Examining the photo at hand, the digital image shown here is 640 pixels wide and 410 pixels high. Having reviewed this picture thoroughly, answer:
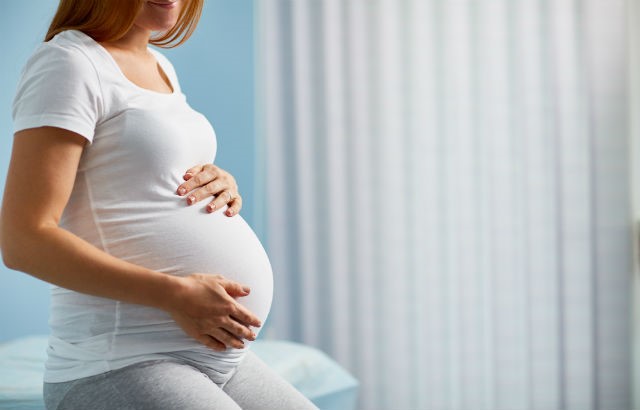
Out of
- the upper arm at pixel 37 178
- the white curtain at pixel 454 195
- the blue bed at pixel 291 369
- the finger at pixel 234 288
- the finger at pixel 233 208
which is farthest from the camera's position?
the white curtain at pixel 454 195

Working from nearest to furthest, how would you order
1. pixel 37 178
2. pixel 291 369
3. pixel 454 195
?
pixel 37 178, pixel 291 369, pixel 454 195

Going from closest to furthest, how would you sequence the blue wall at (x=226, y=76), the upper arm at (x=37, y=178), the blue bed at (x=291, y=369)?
the upper arm at (x=37, y=178)
the blue bed at (x=291, y=369)
the blue wall at (x=226, y=76)

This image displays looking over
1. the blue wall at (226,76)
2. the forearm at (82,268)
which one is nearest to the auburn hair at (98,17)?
the forearm at (82,268)

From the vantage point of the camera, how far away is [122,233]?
2.97 ft

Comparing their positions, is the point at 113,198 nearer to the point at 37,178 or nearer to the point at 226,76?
the point at 37,178

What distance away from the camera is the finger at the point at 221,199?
1011 millimetres

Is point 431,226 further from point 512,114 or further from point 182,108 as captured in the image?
→ point 182,108

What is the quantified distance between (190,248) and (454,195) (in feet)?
5.51

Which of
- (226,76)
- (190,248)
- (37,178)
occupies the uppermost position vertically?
(226,76)

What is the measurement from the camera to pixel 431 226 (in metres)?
2.51

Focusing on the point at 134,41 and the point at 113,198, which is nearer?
the point at 113,198

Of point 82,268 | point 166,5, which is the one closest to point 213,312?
point 82,268

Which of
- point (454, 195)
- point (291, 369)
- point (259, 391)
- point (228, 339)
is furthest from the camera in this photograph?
point (454, 195)

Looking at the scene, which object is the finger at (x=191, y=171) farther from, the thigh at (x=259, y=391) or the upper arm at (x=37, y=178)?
the thigh at (x=259, y=391)
